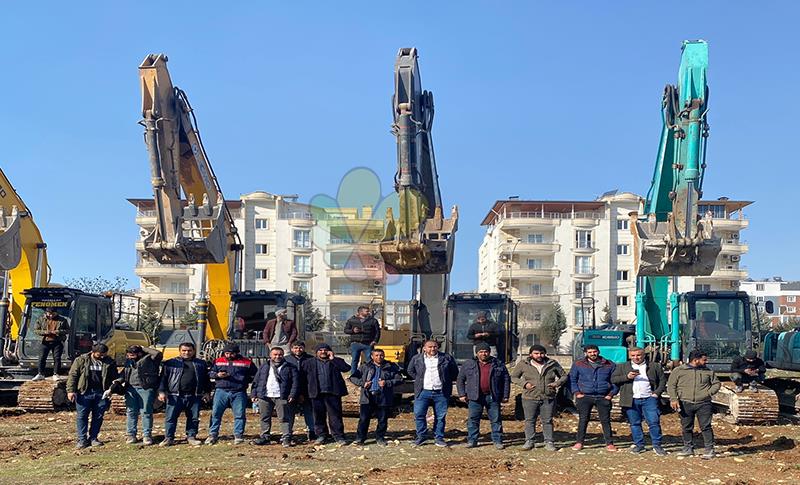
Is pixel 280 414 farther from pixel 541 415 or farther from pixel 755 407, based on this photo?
pixel 755 407

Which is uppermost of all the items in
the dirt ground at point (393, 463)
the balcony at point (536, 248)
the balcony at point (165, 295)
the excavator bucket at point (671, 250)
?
the balcony at point (536, 248)

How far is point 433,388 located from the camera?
14.3m

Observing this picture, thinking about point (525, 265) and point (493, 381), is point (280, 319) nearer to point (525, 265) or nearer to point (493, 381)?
point (493, 381)

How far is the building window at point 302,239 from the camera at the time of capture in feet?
234

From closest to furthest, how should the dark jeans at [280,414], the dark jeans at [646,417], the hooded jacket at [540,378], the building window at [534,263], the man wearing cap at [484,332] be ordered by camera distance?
the dark jeans at [646,417] → the hooded jacket at [540,378] → the dark jeans at [280,414] → the man wearing cap at [484,332] → the building window at [534,263]

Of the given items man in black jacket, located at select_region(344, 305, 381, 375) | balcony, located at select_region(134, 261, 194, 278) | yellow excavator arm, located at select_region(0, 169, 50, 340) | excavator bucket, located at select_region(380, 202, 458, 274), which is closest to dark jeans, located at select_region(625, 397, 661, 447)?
excavator bucket, located at select_region(380, 202, 458, 274)

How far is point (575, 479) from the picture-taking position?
11516 millimetres

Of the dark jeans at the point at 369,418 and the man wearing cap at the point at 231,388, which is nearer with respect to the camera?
the man wearing cap at the point at 231,388

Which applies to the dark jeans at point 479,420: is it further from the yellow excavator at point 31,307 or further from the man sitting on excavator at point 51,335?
the man sitting on excavator at point 51,335

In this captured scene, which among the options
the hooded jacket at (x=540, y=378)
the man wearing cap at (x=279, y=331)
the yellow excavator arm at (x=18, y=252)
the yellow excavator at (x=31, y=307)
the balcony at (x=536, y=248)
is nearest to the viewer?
the hooded jacket at (x=540, y=378)

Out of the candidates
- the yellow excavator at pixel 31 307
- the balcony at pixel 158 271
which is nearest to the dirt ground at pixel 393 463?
the yellow excavator at pixel 31 307

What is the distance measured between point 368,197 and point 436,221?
A: 10.1 metres

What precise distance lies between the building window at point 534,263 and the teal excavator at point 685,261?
2089 inches

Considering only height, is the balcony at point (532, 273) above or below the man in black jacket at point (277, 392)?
above
